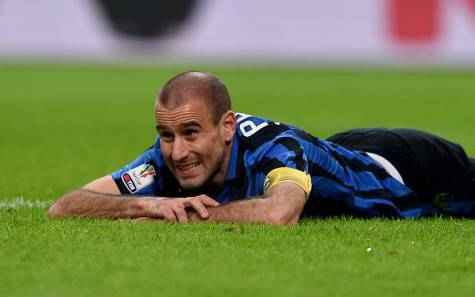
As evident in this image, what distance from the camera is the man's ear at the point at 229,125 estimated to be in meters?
6.15

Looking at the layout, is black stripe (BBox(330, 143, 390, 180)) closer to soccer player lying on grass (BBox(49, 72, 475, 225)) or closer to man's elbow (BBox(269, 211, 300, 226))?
soccer player lying on grass (BBox(49, 72, 475, 225))

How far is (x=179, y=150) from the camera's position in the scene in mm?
5969

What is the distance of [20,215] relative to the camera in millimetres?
6652

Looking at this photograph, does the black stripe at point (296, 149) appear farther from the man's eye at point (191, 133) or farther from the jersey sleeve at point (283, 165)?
the man's eye at point (191, 133)

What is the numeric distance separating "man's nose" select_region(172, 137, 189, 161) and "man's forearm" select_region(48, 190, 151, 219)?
33cm

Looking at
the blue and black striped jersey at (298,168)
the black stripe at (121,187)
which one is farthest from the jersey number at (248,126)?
the black stripe at (121,187)

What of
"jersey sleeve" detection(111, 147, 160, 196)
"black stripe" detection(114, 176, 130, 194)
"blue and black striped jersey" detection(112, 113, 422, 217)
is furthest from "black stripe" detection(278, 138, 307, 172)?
"black stripe" detection(114, 176, 130, 194)

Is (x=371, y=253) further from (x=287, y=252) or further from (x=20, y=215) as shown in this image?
(x=20, y=215)

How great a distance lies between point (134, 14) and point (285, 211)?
20854 millimetres

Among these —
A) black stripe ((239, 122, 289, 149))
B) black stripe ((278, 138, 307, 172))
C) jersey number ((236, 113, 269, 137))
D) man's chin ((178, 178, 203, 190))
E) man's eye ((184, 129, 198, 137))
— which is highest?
man's eye ((184, 129, 198, 137))

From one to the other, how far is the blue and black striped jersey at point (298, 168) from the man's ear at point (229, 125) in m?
0.07

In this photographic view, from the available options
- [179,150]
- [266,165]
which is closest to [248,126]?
[266,165]

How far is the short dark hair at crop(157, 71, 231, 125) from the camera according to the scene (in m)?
6.00

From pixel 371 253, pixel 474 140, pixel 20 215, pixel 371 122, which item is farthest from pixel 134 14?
pixel 371 253
